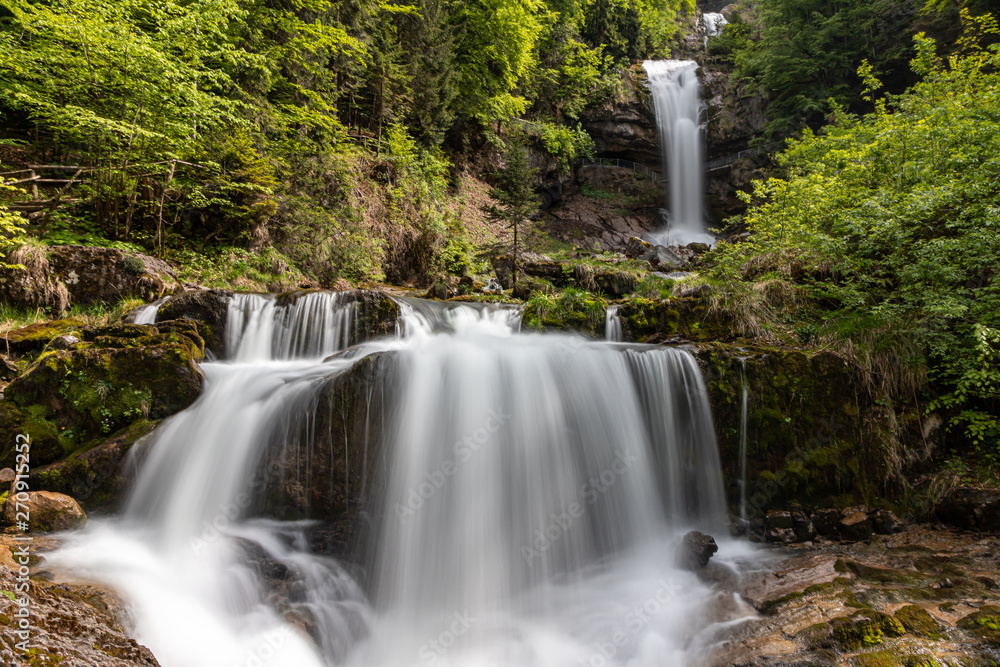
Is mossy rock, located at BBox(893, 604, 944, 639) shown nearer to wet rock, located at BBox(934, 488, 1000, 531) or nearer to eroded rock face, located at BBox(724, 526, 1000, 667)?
eroded rock face, located at BBox(724, 526, 1000, 667)

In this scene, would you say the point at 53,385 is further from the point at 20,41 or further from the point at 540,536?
the point at 20,41

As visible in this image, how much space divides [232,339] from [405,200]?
9455 millimetres

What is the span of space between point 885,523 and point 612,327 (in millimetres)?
4344

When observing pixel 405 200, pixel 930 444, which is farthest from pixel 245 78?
pixel 930 444

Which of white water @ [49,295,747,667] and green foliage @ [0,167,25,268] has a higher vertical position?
green foliage @ [0,167,25,268]

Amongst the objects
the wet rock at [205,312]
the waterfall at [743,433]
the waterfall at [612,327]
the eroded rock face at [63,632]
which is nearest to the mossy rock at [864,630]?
the waterfall at [743,433]

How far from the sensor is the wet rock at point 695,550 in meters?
4.48

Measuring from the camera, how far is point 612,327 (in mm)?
7781

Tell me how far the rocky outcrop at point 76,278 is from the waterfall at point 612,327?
751 centimetres

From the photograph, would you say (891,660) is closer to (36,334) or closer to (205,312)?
(205,312)

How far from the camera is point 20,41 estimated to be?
7.62 m

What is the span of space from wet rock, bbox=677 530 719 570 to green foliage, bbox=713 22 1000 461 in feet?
11.0

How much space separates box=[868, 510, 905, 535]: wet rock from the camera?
4.89 metres

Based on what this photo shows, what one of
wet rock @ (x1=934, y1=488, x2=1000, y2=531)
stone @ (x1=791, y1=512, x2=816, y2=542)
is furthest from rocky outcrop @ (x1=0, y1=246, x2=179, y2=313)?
wet rock @ (x1=934, y1=488, x2=1000, y2=531)
